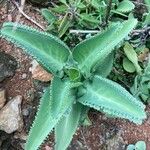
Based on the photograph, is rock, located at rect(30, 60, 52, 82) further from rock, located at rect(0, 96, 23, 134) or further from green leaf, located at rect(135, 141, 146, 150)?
green leaf, located at rect(135, 141, 146, 150)

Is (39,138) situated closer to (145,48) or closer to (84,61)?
(84,61)

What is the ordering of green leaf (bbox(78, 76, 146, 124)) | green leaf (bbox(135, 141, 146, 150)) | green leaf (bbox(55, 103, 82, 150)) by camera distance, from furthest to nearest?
green leaf (bbox(135, 141, 146, 150)) < green leaf (bbox(55, 103, 82, 150)) < green leaf (bbox(78, 76, 146, 124))

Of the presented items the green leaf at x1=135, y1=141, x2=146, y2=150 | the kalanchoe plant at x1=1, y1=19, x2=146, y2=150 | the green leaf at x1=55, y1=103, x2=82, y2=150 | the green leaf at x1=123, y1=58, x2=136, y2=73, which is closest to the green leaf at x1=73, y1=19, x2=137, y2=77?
the kalanchoe plant at x1=1, y1=19, x2=146, y2=150

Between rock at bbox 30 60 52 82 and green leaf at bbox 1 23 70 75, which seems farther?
rock at bbox 30 60 52 82

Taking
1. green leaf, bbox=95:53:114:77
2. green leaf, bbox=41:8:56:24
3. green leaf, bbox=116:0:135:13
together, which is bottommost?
green leaf, bbox=95:53:114:77

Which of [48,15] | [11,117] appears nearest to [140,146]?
[11,117]

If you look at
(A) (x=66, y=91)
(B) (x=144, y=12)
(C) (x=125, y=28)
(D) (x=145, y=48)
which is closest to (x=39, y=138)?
(A) (x=66, y=91)

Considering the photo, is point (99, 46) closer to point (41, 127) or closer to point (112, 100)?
point (112, 100)
